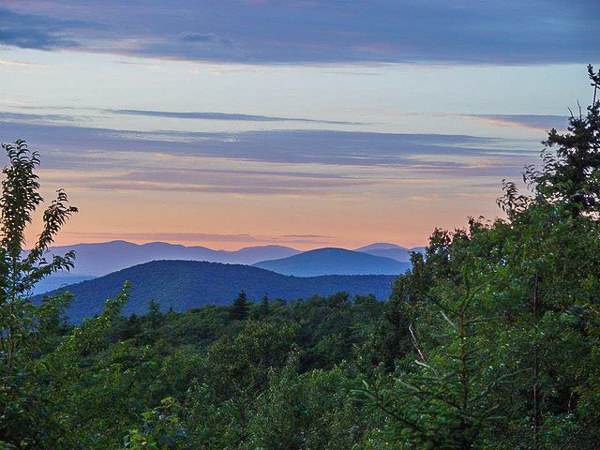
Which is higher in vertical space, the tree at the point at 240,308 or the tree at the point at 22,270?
the tree at the point at 22,270

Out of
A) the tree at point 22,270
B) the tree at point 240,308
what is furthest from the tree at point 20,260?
the tree at point 240,308

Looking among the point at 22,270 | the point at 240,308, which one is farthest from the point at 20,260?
the point at 240,308

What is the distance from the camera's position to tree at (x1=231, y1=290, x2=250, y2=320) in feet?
278

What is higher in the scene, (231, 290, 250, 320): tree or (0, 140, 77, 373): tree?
(0, 140, 77, 373): tree

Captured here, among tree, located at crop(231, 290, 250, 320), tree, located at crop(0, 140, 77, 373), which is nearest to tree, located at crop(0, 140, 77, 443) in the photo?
tree, located at crop(0, 140, 77, 373)

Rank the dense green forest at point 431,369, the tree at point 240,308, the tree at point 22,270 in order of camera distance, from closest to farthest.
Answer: the dense green forest at point 431,369
the tree at point 22,270
the tree at point 240,308

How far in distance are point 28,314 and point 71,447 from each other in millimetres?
3425

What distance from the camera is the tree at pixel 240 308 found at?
84.7 m

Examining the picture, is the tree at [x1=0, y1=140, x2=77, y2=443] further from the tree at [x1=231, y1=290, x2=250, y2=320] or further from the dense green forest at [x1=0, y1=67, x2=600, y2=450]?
the tree at [x1=231, y1=290, x2=250, y2=320]

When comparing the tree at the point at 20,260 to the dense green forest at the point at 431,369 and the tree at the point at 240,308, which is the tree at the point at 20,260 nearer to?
the dense green forest at the point at 431,369

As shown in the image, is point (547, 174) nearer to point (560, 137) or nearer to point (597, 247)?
point (560, 137)

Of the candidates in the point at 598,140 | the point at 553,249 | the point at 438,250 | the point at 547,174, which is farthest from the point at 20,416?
the point at 438,250

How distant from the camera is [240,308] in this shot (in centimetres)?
8538

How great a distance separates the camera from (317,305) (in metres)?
78.9
